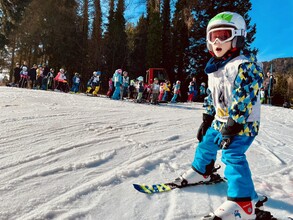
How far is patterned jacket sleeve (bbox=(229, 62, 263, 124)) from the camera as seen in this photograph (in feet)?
7.45

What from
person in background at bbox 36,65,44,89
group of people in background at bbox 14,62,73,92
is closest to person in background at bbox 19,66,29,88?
group of people in background at bbox 14,62,73,92

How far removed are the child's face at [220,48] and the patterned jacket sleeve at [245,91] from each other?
270 mm

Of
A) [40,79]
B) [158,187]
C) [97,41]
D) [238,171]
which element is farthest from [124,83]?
[238,171]

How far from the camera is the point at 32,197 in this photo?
230 cm

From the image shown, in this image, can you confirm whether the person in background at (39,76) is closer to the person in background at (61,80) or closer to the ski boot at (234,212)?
the person in background at (61,80)

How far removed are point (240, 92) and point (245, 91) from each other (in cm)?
4

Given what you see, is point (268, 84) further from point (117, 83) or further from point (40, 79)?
point (40, 79)

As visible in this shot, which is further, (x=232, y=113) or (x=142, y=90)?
(x=142, y=90)

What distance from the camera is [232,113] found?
90.4 inches

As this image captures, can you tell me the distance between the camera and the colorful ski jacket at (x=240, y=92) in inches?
90.0

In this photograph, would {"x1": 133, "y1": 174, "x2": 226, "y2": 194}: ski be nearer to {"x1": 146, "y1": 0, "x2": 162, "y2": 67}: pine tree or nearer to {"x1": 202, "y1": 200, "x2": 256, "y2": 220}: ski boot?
{"x1": 202, "y1": 200, "x2": 256, "y2": 220}: ski boot

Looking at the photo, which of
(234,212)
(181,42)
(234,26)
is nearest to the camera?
(234,212)

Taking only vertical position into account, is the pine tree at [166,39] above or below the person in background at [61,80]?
above

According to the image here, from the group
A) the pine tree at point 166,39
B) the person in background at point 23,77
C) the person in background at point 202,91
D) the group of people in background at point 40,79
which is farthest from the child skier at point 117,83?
the pine tree at point 166,39
